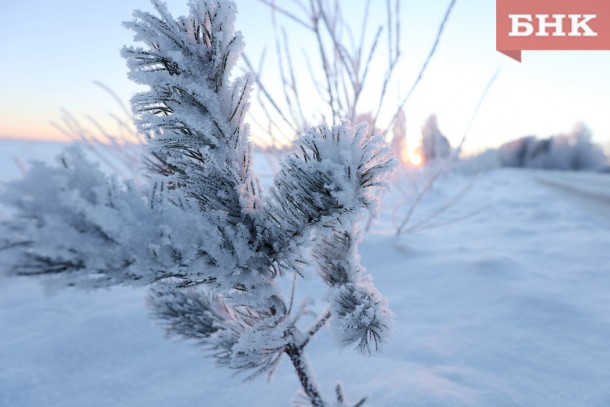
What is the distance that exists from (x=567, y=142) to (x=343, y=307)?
1731 inches

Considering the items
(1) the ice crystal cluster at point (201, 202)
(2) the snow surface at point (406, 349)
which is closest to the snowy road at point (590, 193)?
(2) the snow surface at point (406, 349)

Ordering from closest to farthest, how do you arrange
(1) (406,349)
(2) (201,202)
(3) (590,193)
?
(2) (201,202)
(1) (406,349)
(3) (590,193)

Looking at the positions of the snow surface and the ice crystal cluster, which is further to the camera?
the snow surface

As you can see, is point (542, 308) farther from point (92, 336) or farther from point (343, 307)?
point (92, 336)

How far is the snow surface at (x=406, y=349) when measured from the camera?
106 centimetres

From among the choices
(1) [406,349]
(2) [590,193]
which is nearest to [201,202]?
(1) [406,349]

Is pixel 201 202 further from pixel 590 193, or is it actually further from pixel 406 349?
pixel 590 193

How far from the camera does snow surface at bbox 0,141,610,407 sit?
1.06 metres

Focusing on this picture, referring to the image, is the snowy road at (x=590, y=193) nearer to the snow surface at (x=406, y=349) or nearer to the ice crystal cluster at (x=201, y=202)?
the snow surface at (x=406, y=349)

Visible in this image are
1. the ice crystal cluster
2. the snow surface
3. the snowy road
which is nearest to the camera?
the ice crystal cluster

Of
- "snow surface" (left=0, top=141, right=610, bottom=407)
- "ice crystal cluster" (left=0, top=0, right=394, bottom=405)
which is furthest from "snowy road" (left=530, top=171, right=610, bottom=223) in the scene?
"ice crystal cluster" (left=0, top=0, right=394, bottom=405)

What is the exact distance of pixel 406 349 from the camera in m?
1.29

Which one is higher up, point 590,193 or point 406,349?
point 590,193

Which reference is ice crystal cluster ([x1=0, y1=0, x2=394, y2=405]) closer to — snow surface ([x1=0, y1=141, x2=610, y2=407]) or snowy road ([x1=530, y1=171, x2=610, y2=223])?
snow surface ([x1=0, y1=141, x2=610, y2=407])
